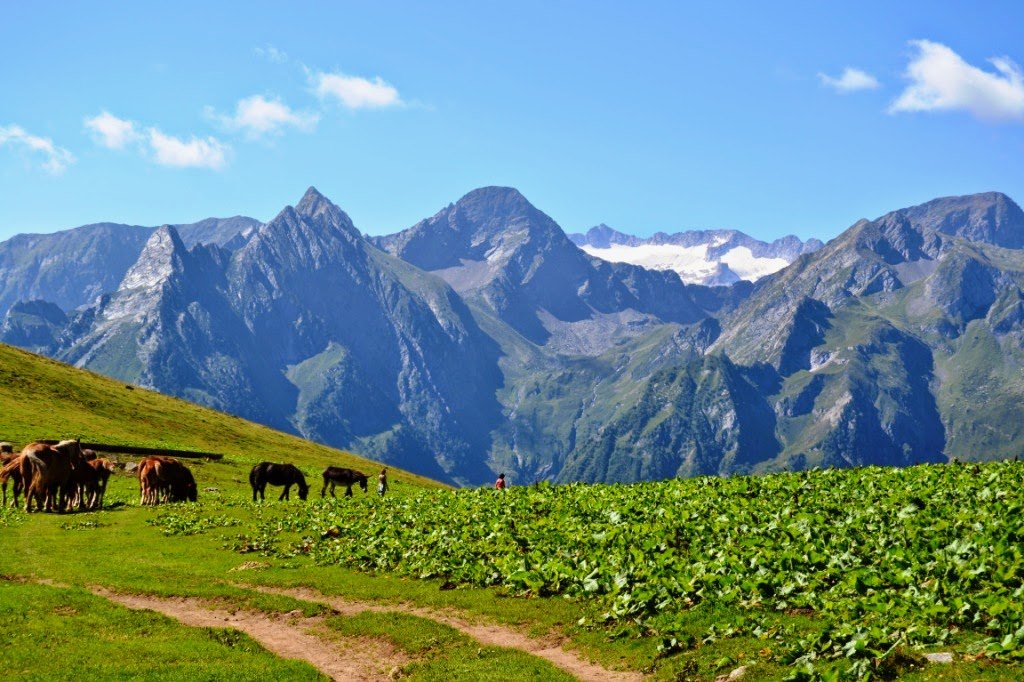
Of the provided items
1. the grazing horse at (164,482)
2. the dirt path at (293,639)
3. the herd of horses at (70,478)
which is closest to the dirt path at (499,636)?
the dirt path at (293,639)

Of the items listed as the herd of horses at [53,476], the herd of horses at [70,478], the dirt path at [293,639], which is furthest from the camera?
the herd of horses at [70,478]

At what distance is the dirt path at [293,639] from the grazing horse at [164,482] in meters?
29.6

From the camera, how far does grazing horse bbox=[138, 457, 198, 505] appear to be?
60.8m

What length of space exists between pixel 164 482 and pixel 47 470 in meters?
9.26

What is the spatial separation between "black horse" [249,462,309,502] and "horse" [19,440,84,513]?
1679 cm

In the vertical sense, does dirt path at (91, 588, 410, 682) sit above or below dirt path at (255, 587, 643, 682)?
below

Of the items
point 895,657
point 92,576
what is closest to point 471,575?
point 92,576

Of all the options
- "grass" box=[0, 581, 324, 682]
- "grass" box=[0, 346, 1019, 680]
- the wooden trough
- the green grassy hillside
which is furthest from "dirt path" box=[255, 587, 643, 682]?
the wooden trough

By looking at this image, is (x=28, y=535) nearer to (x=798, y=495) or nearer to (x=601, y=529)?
(x=601, y=529)

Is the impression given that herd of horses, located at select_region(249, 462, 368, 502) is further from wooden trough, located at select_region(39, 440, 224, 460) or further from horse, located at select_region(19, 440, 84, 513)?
wooden trough, located at select_region(39, 440, 224, 460)

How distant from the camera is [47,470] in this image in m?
53.4

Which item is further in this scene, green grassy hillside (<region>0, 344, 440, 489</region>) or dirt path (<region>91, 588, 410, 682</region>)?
green grassy hillside (<region>0, 344, 440, 489</region>)

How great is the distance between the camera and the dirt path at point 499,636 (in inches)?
878

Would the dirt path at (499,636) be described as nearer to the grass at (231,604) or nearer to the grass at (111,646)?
the grass at (231,604)
